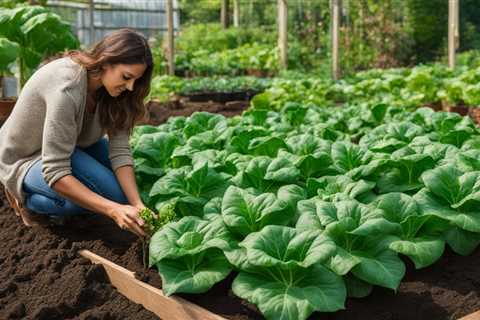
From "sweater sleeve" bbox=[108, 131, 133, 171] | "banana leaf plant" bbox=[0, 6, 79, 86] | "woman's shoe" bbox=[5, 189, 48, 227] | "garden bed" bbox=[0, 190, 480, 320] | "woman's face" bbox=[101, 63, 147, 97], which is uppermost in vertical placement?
"banana leaf plant" bbox=[0, 6, 79, 86]

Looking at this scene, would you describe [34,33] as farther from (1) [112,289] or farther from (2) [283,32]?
(2) [283,32]

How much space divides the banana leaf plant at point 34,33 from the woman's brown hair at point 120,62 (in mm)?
2870

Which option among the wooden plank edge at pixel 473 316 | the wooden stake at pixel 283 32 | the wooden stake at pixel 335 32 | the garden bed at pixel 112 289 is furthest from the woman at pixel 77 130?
the wooden stake at pixel 283 32

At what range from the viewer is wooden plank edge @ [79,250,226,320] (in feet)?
9.05

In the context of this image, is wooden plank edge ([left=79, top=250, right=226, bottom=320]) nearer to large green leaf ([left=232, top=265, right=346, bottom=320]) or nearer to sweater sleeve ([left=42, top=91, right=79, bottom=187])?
large green leaf ([left=232, top=265, right=346, bottom=320])

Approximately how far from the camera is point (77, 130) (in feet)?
12.2

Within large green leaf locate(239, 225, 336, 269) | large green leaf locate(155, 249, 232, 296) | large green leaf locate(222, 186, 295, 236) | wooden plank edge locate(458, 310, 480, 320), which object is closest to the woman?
large green leaf locate(155, 249, 232, 296)

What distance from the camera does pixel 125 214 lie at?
307cm

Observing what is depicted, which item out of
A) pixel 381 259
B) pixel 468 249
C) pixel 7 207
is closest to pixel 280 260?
pixel 381 259

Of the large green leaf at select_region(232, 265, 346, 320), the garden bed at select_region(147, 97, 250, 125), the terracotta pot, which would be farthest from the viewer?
the garden bed at select_region(147, 97, 250, 125)

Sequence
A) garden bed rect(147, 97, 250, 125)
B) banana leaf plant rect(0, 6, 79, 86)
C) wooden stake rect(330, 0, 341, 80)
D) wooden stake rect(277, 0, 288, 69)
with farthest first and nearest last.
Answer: wooden stake rect(277, 0, 288, 69) < wooden stake rect(330, 0, 341, 80) < garden bed rect(147, 97, 250, 125) < banana leaf plant rect(0, 6, 79, 86)

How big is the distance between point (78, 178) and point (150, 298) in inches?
42.9

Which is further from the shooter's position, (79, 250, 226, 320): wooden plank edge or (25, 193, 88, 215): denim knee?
(25, 193, 88, 215): denim knee

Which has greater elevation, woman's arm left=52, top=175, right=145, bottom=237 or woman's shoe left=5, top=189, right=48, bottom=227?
woman's arm left=52, top=175, right=145, bottom=237
